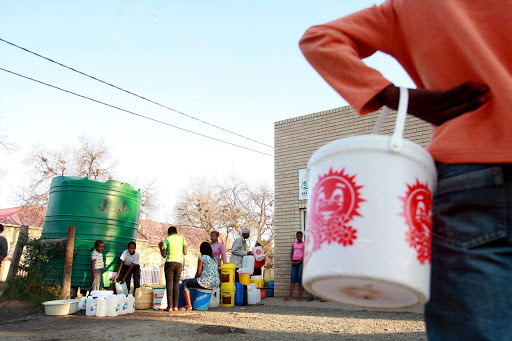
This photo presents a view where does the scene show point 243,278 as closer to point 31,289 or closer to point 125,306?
point 125,306

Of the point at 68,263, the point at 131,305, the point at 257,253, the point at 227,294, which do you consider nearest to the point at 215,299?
the point at 227,294

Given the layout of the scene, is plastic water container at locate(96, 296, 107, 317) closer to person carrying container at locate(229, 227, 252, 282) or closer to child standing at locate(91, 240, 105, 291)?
child standing at locate(91, 240, 105, 291)

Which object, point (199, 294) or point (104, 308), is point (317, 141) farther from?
point (104, 308)

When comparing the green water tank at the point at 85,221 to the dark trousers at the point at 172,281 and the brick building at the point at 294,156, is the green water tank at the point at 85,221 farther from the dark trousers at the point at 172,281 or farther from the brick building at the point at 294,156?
the brick building at the point at 294,156

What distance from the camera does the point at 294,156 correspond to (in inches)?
448

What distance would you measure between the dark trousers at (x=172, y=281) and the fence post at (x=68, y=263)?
7.09 feet

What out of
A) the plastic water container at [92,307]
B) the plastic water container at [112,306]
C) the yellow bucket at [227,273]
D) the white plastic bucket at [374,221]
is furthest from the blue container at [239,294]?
the white plastic bucket at [374,221]

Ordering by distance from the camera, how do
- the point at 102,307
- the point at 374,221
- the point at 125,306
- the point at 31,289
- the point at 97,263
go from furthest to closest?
the point at 97,263
the point at 31,289
the point at 125,306
the point at 102,307
the point at 374,221

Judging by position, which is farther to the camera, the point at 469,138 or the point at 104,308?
the point at 104,308

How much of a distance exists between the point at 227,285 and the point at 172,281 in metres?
1.36

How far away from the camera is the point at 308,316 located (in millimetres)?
6848

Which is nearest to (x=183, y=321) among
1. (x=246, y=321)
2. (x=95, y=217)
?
(x=246, y=321)

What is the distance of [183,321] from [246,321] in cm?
99

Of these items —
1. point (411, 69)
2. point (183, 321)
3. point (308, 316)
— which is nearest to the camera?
point (411, 69)
